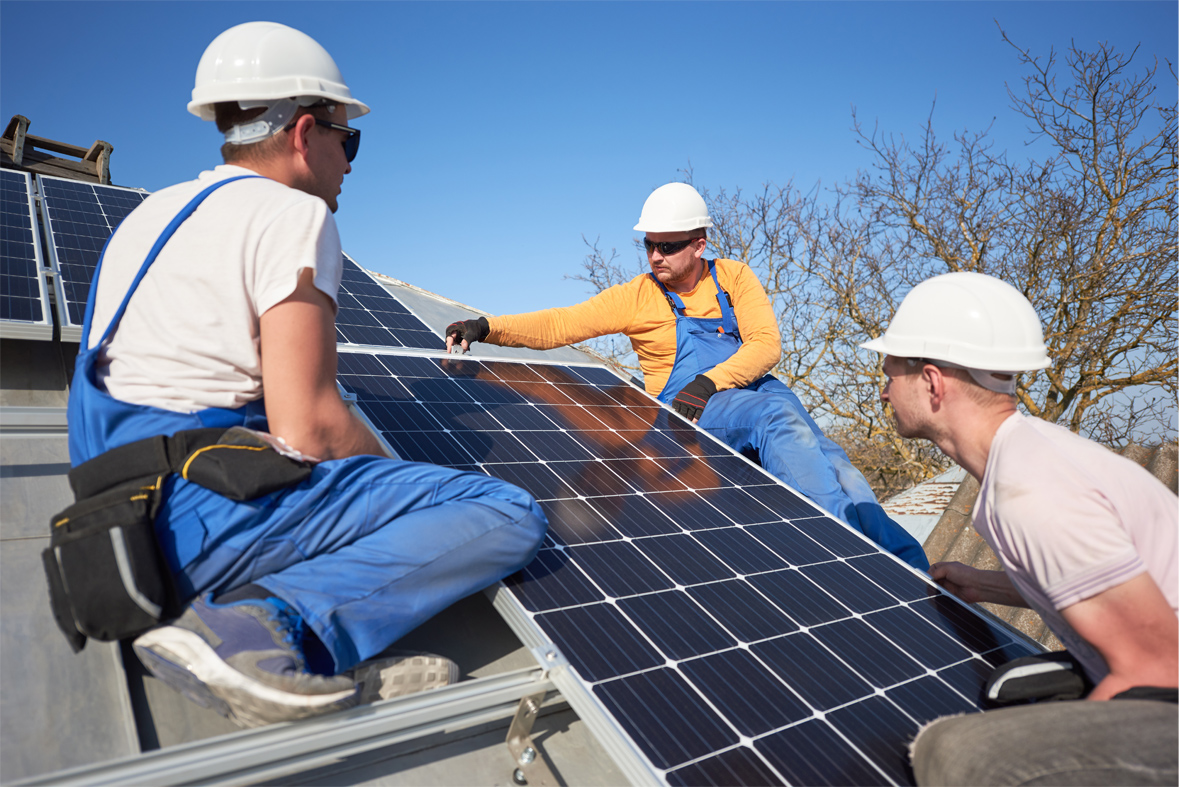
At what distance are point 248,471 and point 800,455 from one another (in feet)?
12.7

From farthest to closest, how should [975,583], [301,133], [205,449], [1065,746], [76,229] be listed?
[76,229] < [975,583] < [301,133] < [205,449] < [1065,746]

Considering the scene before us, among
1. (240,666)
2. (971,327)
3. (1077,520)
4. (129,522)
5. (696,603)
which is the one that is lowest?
(696,603)

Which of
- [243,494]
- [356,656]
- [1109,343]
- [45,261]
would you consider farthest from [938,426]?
[1109,343]

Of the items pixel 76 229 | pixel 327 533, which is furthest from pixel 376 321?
pixel 327 533

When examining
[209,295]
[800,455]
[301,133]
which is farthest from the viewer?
[800,455]

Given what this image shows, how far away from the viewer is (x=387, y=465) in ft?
9.32

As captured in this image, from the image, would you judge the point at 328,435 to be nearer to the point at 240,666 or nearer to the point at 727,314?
the point at 240,666

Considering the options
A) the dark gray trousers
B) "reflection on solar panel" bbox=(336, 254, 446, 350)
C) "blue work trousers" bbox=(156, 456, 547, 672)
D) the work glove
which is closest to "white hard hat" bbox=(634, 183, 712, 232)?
the work glove

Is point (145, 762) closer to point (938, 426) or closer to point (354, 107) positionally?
point (354, 107)

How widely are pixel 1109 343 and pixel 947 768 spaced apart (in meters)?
16.5

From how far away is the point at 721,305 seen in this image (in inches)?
260

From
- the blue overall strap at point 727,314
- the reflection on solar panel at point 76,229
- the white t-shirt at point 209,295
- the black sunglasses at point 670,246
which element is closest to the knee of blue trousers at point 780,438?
the blue overall strap at point 727,314

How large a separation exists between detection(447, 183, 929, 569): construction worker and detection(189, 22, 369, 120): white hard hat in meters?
2.97

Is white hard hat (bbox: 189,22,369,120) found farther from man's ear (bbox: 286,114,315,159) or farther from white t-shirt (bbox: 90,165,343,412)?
white t-shirt (bbox: 90,165,343,412)
